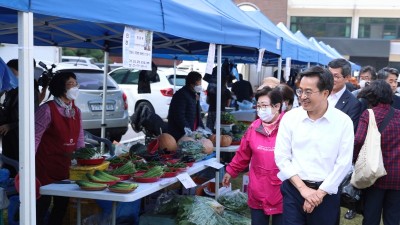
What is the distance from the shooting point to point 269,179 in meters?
3.77

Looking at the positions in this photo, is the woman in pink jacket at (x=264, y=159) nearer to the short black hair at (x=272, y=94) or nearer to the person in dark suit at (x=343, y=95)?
the short black hair at (x=272, y=94)

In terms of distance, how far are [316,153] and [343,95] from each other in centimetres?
140

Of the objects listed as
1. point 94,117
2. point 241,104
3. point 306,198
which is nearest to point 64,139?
point 306,198

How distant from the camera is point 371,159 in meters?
3.96

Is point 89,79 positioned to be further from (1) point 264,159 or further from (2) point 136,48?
(1) point 264,159

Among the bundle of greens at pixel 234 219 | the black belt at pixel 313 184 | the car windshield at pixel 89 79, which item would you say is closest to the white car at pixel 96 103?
the car windshield at pixel 89 79

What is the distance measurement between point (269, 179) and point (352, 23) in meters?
35.9

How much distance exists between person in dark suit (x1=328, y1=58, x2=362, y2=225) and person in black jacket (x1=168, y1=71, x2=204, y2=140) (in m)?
2.64

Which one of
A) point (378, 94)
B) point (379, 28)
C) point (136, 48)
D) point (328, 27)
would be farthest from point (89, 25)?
point (379, 28)

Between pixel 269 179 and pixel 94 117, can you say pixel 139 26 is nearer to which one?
pixel 269 179

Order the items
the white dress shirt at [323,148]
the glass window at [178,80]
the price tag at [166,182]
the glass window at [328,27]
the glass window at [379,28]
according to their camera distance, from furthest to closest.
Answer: the glass window at [328,27], the glass window at [379,28], the glass window at [178,80], the price tag at [166,182], the white dress shirt at [323,148]

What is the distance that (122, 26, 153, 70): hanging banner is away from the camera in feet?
11.7

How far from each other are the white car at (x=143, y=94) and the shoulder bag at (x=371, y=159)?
33.2 ft

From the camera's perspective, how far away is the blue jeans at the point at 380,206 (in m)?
4.22
